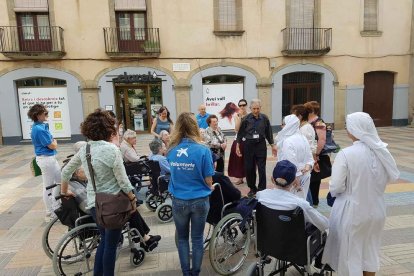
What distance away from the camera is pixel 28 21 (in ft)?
40.7

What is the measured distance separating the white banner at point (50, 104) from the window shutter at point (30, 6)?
3052mm

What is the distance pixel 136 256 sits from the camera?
3.43 metres

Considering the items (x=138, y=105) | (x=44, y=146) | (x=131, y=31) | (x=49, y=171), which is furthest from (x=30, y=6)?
(x=49, y=171)

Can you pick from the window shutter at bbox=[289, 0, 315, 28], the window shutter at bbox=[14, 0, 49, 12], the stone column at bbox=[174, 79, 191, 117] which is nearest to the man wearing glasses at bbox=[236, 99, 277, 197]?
the stone column at bbox=[174, 79, 191, 117]

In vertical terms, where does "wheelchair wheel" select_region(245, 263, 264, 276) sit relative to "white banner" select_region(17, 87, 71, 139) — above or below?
below

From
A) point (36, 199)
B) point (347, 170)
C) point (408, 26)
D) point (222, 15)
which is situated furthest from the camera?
point (408, 26)

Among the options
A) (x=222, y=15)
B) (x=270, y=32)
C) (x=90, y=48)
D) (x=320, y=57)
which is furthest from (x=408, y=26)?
(x=90, y=48)

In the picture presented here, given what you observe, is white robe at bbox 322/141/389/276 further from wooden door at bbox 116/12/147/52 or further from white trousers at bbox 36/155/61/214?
wooden door at bbox 116/12/147/52

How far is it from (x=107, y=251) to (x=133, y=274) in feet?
2.35

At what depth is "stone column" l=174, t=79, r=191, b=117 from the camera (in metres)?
13.3

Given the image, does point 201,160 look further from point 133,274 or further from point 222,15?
point 222,15

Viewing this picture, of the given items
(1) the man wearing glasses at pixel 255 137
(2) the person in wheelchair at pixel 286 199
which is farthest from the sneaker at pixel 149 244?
(1) the man wearing glasses at pixel 255 137

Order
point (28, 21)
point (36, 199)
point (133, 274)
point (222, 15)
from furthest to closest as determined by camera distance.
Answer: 1. point (222, 15)
2. point (28, 21)
3. point (36, 199)
4. point (133, 274)

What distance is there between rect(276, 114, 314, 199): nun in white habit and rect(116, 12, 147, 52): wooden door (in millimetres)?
10520
